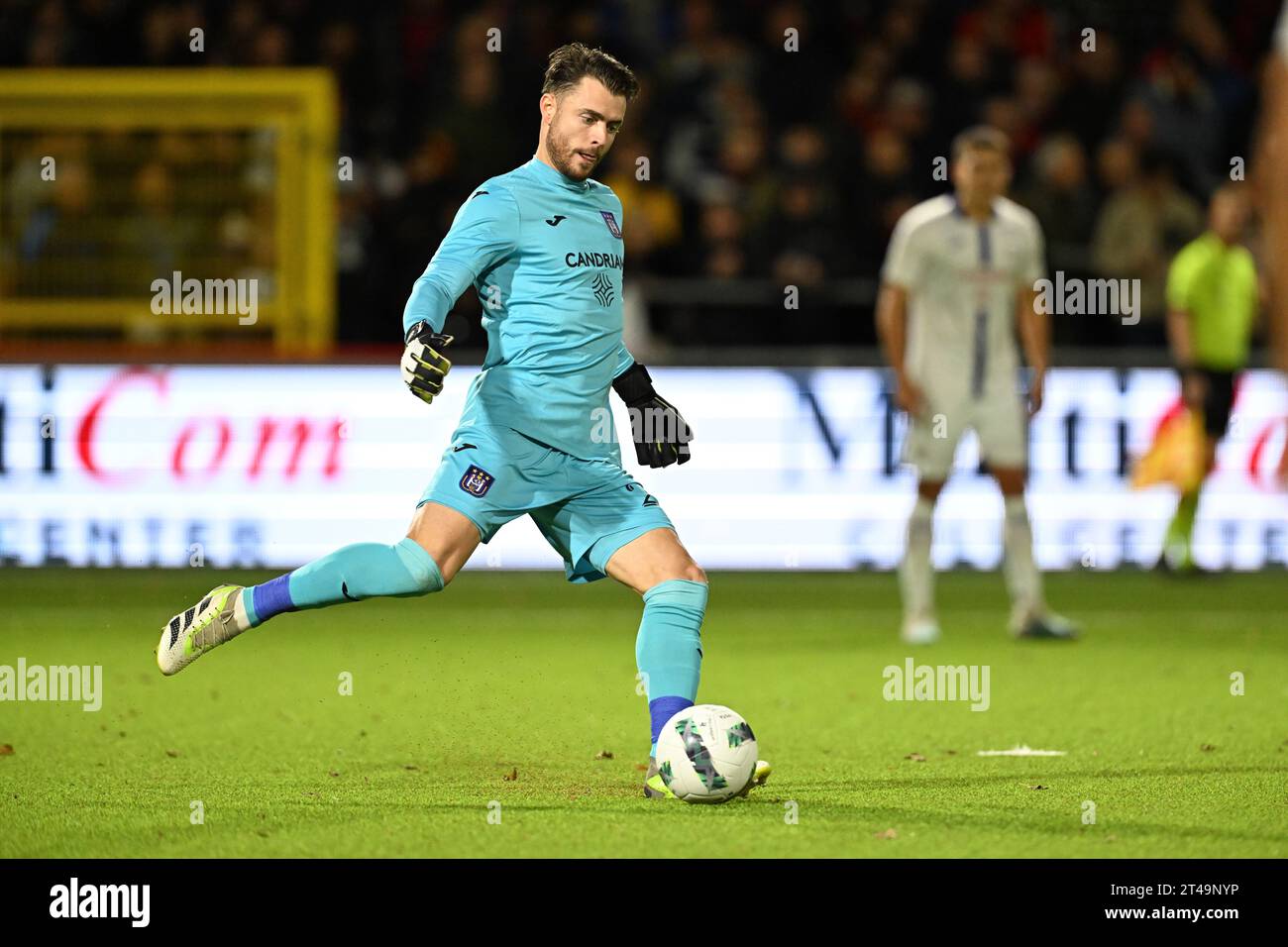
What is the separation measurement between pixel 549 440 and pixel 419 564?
0.52 meters

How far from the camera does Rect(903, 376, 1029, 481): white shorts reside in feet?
34.2

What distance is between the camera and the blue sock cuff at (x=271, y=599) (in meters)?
6.25

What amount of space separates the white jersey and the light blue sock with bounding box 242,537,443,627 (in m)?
4.81

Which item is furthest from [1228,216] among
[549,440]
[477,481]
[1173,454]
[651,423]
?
[477,481]

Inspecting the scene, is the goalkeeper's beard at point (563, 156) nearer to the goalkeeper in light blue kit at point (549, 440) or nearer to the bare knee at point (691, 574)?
the goalkeeper in light blue kit at point (549, 440)

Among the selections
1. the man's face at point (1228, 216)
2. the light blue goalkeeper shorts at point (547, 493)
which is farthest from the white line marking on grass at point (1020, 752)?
the man's face at point (1228, 216)

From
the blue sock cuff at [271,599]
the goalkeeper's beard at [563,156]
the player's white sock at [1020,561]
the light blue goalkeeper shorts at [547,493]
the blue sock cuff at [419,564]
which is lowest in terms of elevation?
the player's white sock at [1020,561]

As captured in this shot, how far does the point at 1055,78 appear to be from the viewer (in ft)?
55.8

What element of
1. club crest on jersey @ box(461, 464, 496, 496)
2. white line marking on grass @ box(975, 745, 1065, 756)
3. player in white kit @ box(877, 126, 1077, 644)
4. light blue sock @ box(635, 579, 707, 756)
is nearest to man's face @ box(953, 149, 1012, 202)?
player in white kit @ box(877, 126, 1077, 644)

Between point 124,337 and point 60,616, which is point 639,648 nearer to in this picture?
point 60,616

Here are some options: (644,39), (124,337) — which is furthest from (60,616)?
(644,39)

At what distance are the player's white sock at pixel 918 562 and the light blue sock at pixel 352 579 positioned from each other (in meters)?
4.66

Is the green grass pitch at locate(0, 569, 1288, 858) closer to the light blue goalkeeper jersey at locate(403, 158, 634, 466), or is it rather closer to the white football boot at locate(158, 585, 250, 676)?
the white football boot at locate(158, 585, 250, 676)

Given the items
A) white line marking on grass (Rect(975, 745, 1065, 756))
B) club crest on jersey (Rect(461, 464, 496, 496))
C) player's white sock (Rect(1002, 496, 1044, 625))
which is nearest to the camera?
club crest on jersey (Rect(461, 464, 496, 496))
